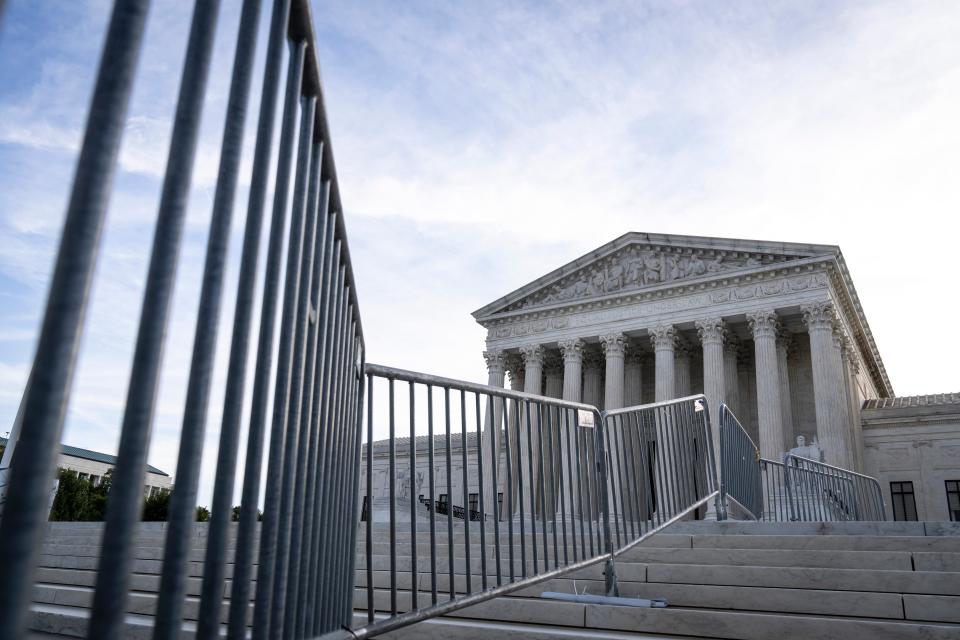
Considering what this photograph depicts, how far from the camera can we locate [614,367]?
29375 mm

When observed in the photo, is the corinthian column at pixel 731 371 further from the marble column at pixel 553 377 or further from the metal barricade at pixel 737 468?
the metal barricade at pixel 737 468

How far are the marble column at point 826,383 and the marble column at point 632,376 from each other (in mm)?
7718

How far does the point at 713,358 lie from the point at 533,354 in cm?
831

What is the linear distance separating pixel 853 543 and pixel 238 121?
654cm

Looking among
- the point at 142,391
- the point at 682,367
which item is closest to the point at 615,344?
the point at 682,367

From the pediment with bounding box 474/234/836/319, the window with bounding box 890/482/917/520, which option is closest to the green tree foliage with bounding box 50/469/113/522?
the pediment with bounding box 474/234/836/319

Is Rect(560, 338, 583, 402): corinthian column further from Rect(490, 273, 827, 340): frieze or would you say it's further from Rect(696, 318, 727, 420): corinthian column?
Rect(696, 318, 727, 420): corinthian column

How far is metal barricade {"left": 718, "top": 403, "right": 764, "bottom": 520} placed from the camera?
30.8ft

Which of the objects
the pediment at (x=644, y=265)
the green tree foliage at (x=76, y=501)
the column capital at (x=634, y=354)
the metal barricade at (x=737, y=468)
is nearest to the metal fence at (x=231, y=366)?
the metal barricade at (x=737, y=468)

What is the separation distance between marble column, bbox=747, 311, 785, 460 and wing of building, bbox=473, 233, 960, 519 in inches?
1.8

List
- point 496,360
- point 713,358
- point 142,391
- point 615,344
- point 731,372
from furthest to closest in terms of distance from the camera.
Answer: point 496,360
point 615,344
point 731,372
point 713,358
point 142,391

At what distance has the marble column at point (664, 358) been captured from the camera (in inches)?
1078

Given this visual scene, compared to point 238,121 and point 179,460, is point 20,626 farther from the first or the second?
point 238,121

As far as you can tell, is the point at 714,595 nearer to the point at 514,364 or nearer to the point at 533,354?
the point at 533,354
